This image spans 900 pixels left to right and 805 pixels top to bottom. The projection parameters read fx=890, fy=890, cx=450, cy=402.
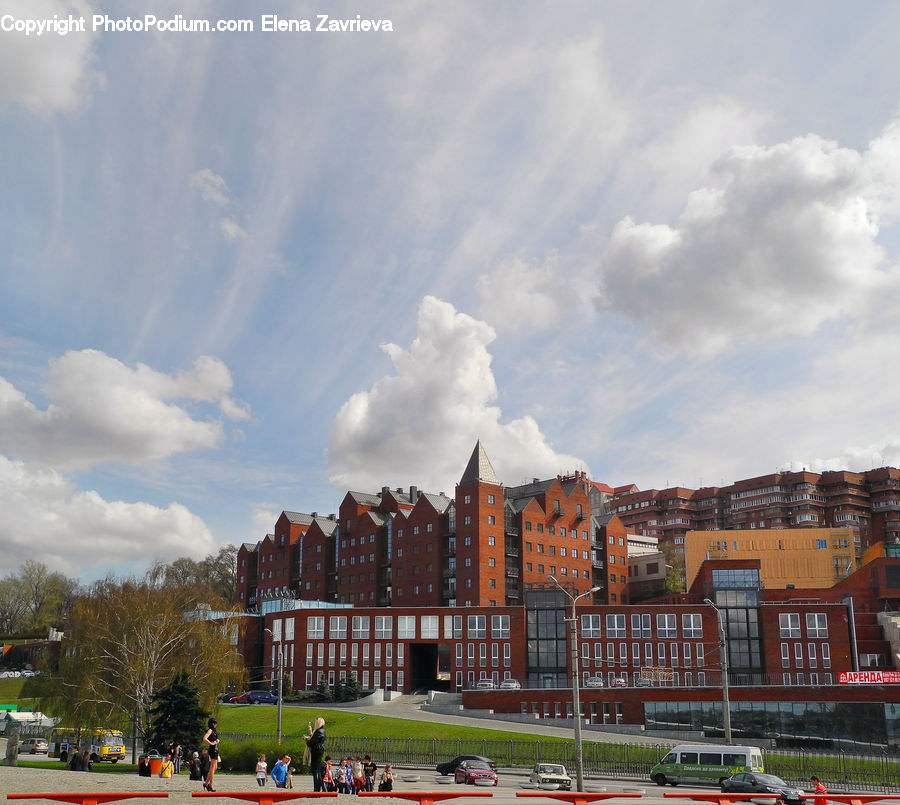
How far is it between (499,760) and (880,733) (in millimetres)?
34020

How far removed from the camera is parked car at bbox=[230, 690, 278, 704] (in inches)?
3435

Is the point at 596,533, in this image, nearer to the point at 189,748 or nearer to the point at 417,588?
the point at 417,588

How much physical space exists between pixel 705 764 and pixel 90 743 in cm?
3770

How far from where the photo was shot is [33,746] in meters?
66.8

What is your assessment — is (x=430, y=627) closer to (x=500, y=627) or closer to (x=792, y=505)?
(x=500, y=627)

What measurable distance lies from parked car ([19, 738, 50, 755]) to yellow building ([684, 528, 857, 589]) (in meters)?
74.9

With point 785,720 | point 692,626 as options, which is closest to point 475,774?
point 785,720

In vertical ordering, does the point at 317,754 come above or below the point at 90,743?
above

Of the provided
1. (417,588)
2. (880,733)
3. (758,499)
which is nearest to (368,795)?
(880,733)

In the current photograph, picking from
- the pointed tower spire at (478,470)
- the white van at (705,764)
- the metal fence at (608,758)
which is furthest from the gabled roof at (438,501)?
the white van at (705,764)

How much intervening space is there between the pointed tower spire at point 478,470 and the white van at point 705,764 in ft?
192

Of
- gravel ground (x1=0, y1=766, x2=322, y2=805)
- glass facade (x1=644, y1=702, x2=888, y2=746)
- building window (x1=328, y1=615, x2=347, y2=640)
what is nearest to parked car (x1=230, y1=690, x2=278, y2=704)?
building window (x1=328, y1=615, x2=347, y2=640)

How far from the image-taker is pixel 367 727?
69.6m

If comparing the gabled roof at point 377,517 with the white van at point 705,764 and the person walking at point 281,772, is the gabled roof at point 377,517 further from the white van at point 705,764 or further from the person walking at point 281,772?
the person walking at point 281,772
